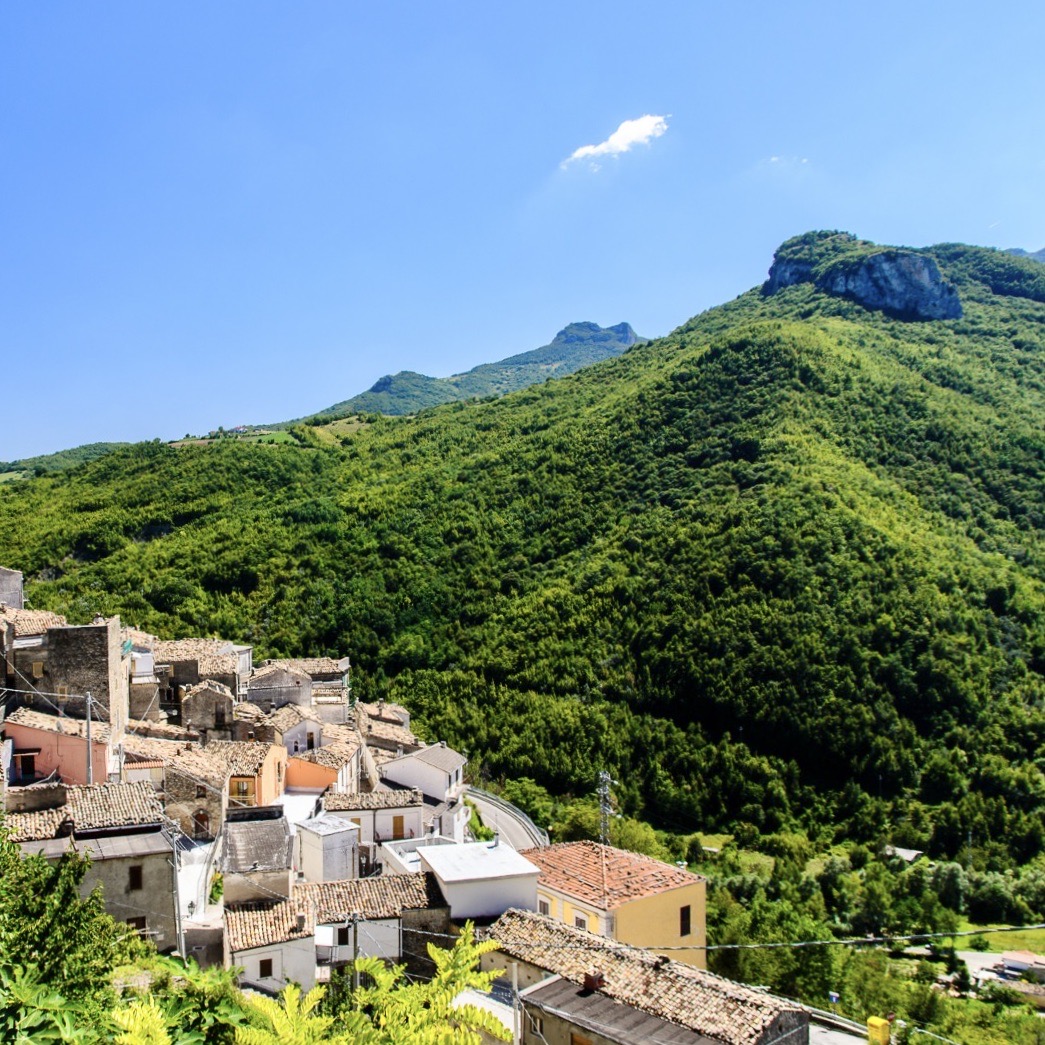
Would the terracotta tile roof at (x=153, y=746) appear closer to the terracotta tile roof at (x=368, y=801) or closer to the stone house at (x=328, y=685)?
the terracotta tile roof at (x=368, y=801)

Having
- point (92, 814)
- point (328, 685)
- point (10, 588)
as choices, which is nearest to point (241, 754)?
point (92, 814)

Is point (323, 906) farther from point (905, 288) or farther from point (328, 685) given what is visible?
point (905, 288)

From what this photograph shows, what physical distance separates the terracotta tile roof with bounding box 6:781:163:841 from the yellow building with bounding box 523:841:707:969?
8.06m

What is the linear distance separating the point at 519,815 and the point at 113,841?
20.8 m

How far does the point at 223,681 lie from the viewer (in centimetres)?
3241

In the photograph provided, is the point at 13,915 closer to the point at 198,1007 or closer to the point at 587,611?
the point at 198,1007

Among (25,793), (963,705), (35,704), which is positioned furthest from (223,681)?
(963,705)

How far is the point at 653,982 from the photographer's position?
13867 mm

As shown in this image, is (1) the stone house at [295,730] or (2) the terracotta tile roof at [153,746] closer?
(2) the terracotta tile roof at [153,746]

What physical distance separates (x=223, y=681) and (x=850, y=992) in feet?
69.6

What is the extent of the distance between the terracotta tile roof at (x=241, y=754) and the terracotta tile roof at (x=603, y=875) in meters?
7.28

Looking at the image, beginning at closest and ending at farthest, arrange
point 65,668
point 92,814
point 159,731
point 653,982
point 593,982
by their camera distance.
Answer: point 593,982 → point 653,982 → point 92,814 → point 65,668 → point 159,731

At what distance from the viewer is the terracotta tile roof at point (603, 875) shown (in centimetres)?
1936

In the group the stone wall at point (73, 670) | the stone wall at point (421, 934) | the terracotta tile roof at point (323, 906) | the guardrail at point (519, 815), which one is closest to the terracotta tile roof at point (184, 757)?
the stone wall at point (73, 670)
